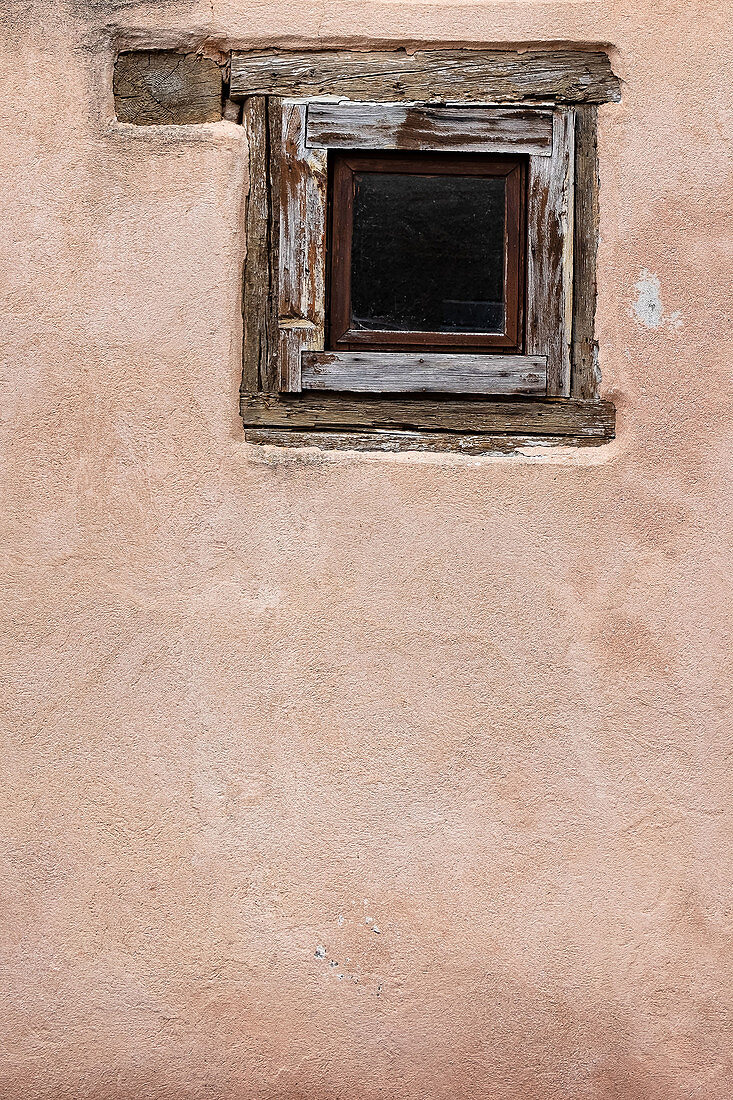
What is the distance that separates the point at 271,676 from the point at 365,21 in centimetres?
194

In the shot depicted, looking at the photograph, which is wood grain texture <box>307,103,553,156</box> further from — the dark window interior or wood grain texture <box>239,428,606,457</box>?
wood grain texture <box>239,428,606,457</box>

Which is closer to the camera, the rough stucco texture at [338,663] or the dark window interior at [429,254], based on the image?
the rough stucco texture at [338,663]

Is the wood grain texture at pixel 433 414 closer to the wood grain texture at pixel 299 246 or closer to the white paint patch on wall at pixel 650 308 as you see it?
the wood grain texture at pixel 299 246

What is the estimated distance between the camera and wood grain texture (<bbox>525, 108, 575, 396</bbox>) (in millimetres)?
2777

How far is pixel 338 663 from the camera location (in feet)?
8.81

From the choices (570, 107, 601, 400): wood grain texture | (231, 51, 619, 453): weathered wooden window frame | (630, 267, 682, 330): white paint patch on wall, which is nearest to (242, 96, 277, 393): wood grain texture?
(231, 51, 619, 453): weathered wooden window frame

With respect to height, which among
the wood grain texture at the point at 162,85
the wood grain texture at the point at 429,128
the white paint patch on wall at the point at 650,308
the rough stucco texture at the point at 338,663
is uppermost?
the wood grain texture at the point at 162,85

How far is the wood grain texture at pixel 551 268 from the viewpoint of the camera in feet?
9.11

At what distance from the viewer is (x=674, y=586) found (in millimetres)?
2711

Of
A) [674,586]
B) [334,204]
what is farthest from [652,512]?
[334,204]

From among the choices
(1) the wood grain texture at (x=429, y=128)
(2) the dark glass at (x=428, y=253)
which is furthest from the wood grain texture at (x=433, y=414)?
(1) the wood grain texture at (x=429, y=128)

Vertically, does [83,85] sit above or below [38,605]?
above

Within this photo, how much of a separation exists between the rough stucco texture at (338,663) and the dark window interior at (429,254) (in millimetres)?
305

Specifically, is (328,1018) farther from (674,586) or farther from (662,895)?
(674,586)
